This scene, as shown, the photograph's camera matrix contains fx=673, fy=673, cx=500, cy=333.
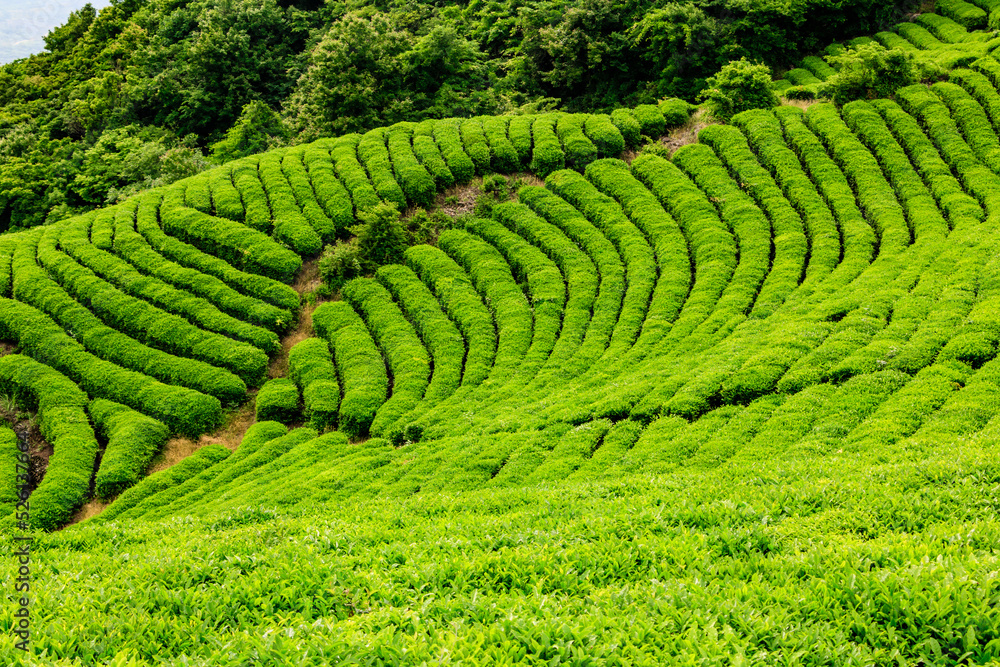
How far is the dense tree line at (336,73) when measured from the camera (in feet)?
167

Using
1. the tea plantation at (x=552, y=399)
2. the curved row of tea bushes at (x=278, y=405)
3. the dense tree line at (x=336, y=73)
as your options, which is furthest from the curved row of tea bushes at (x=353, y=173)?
the curved row of tea bushes at (x=278, y=405)

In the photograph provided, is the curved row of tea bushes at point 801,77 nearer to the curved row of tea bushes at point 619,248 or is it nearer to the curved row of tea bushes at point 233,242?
the curved row of tea bushes at point 619,248

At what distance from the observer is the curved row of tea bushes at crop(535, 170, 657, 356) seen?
31.2m

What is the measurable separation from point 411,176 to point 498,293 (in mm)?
11688

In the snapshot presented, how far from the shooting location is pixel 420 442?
26.4 metres

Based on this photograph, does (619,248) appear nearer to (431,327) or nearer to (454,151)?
(431,327)

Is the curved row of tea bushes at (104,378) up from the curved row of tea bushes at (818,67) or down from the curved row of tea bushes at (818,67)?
down

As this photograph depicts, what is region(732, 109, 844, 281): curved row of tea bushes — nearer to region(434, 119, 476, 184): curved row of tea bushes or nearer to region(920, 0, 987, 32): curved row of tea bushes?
region(434, 119, 476, 184): curved row of tea bushes

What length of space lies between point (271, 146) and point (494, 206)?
2251 cm

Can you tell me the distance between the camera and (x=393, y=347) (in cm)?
3316

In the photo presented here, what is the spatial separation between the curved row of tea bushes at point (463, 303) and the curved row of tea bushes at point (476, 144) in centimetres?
810

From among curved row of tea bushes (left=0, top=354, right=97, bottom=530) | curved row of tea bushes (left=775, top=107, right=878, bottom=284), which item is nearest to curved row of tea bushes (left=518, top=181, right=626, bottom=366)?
curved row of tea bushes (left=775, top=107, right=878, bottom=284)

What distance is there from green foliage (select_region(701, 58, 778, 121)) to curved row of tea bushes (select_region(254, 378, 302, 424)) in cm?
3239

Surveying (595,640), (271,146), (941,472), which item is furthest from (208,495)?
(271,146)
